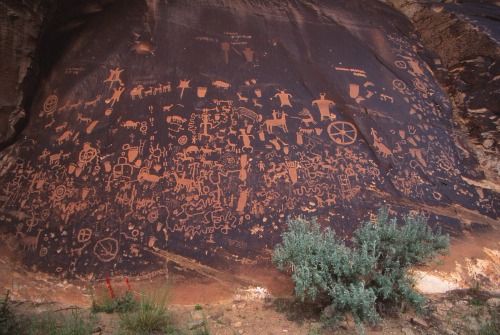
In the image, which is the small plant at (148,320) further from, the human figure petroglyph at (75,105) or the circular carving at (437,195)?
the circular carving at (437,195)

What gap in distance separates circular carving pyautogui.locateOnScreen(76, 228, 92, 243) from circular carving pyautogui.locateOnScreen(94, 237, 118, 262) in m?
0.14

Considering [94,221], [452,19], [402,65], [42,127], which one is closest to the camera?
[94,221]

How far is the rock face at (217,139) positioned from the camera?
400 centimetres

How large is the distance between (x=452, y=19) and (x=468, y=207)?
3485mm

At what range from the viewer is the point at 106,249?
3852mm

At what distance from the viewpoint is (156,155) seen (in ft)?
14.6

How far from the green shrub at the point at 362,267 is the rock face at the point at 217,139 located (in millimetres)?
740

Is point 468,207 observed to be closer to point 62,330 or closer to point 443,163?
point 443,163

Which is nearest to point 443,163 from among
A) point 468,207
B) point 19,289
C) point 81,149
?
point 468,207

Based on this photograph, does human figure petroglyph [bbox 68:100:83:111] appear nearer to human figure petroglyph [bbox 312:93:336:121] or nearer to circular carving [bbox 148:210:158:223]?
circular carving [bbox 148:210:158:223]

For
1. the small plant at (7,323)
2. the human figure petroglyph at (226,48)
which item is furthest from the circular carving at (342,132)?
the small plant at (7,323)

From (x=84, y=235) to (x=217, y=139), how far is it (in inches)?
69.3

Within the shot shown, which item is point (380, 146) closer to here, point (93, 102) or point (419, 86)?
point (419, 86)

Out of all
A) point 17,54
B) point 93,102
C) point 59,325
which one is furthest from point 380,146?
point 17,54
